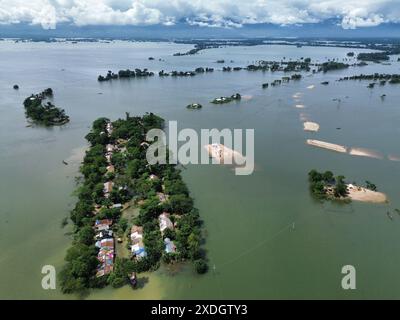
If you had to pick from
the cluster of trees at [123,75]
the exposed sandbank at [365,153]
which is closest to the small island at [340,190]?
the exposed sandbank at [365,153]

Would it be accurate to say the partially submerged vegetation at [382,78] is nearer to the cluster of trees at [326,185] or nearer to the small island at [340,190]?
the small island at [340,190]

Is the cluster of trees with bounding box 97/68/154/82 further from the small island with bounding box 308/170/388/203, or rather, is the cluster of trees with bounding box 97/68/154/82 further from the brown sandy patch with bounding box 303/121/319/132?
the small island with bounding box 308/170/388/203

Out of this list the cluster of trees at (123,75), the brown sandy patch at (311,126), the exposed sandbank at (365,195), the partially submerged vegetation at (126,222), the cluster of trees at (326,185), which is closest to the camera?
the partially submerged vegetation at (126,222)

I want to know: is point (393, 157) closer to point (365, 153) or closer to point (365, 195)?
point (365, 153)

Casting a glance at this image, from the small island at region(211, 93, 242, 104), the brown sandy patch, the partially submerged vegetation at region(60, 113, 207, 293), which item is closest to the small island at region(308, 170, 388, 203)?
the partially submerged vegetation at region(60, 113, 207, 293)

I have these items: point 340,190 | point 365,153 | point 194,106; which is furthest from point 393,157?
point 194,106
